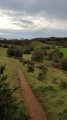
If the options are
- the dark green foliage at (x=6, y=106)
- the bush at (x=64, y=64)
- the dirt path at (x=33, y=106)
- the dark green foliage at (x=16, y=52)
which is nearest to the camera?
the dark green foliage at (x=6, y=106)

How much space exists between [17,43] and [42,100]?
108 meters

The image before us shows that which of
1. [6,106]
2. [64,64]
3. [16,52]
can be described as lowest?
[64,64]

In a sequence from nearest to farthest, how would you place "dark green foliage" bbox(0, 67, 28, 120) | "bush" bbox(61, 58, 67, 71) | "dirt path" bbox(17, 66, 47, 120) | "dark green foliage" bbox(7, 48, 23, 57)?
"dark green foliage" bbox(0, 67, 28, 120)
"dirt path" bbox(17, 66, 47, 120)
"bush" bbox(61, 58, 67, 71)
"dark green foliage" bbox(7, 48, 23, 57)

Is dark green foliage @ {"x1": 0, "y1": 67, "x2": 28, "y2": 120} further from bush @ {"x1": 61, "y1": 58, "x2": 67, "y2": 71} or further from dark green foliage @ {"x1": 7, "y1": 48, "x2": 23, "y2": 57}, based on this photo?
dark green foliage @ {"x1": 7, "y1": 48, "x2": 23, "y2": 57}

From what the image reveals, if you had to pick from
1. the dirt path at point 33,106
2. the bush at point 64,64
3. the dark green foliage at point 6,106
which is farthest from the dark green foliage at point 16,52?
the dark green foliage at point 6,106

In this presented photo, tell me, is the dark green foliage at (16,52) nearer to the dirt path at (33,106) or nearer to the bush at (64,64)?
the bush at (64,64)

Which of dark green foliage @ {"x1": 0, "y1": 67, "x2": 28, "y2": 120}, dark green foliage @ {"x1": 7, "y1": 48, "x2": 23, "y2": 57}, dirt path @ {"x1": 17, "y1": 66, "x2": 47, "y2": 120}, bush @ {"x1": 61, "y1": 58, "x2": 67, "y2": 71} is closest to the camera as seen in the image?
dark green foliage @ {"x1": 0, "y1": 67, "x2": 28, "y2": 120}

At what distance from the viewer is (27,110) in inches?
360

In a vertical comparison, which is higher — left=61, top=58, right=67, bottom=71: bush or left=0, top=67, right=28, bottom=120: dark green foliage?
left=0, top=67, right=28, bottom=120: dark green foliage

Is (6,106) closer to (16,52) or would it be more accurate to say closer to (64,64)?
(64,64)

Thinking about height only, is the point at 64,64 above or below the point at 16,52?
below

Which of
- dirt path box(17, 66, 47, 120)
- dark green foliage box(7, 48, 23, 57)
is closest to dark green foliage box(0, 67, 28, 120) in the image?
dirt path box(17, 66, 47, 120)

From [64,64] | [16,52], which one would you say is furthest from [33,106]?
[16,52]

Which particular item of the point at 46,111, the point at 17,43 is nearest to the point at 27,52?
the point at 17,43
